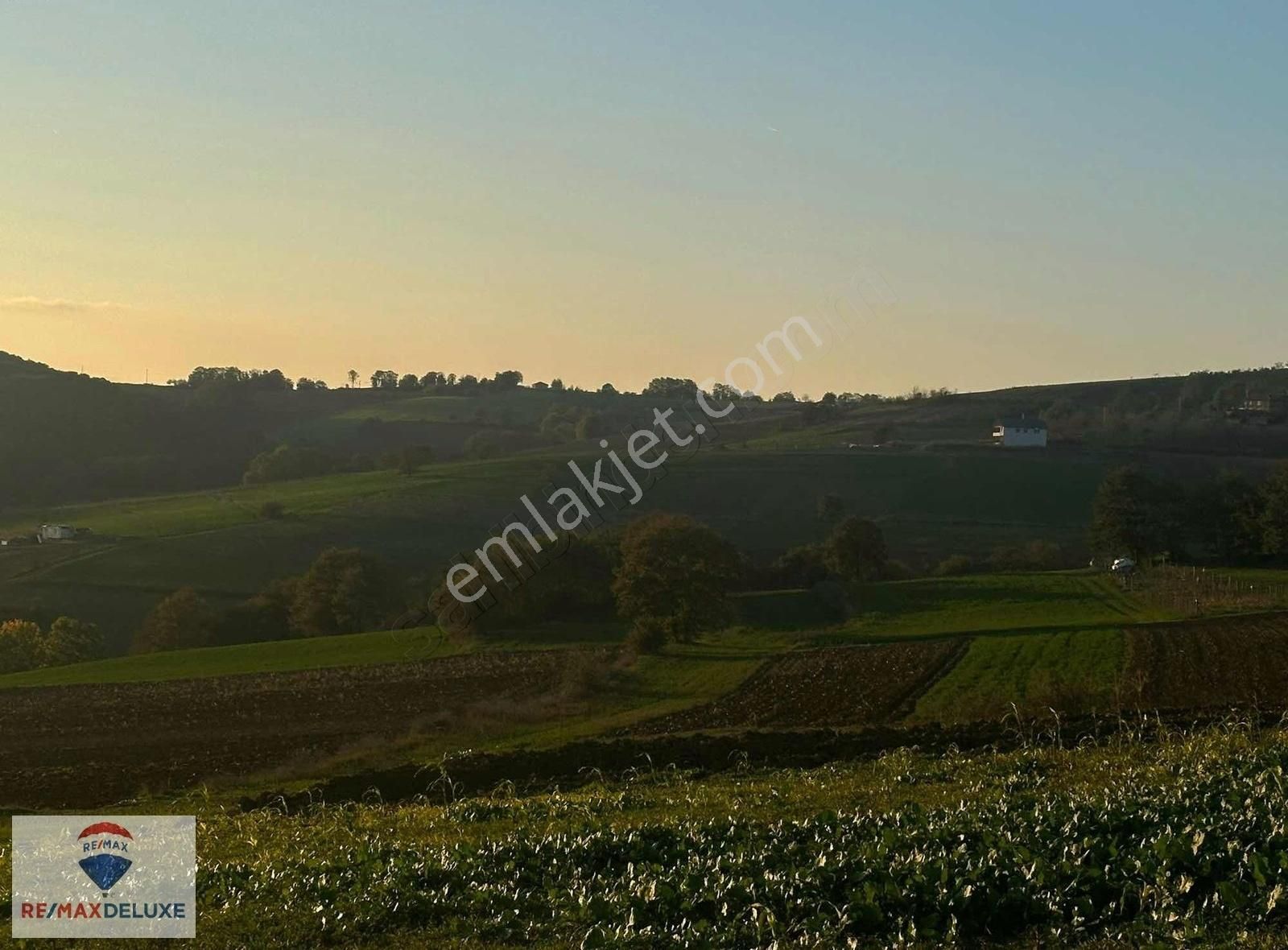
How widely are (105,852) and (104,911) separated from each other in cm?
280

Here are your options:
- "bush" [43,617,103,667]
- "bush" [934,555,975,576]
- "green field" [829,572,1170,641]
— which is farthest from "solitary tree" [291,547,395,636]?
"bush" [934,555,975,576]

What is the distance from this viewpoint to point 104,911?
36.9 feet

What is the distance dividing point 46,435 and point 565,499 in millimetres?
73557

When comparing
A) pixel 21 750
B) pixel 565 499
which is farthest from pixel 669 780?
pixel 565 499

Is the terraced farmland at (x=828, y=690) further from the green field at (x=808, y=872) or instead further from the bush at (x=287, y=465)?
the bush at (x=287, y=465)

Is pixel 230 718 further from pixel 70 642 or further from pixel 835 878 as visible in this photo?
pixel 835 878

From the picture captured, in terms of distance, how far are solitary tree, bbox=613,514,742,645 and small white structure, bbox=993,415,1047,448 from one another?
3108 inches

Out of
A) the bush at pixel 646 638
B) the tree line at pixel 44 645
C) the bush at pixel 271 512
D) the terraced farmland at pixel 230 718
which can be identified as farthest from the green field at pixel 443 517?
the terraced farmland at pixel 230 718

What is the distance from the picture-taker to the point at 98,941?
10.3 meters

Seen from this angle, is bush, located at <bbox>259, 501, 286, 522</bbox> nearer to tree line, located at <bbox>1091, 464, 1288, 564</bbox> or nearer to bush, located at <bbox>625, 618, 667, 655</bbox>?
bush, located at <bbox>625, 618, 667, 655</bbox>

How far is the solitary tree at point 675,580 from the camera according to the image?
60.2 m

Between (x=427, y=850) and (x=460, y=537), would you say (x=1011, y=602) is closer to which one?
(x=460, y=537)

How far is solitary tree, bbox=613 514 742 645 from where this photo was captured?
60.2 metres

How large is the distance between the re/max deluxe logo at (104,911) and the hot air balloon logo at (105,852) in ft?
1.98
